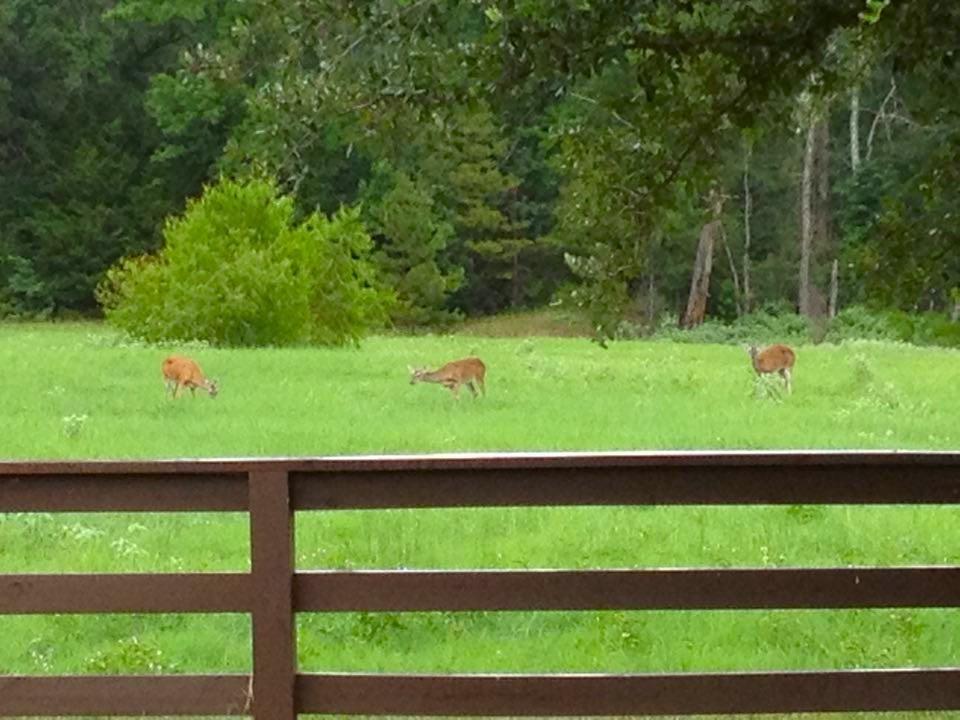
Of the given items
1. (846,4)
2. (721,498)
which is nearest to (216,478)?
(721,498)

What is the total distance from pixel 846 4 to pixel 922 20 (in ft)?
0.81

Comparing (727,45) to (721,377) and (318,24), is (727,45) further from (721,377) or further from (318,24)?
(721,377)

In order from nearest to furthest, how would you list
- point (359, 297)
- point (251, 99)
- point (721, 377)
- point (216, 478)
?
point (216, 478)
point (251, 99)
point (721, 377)
point (359, 297)

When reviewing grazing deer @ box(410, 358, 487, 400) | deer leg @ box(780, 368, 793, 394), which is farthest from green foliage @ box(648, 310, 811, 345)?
grazing deer @ box(410, 358, 487, 400)

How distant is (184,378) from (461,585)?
1042cm

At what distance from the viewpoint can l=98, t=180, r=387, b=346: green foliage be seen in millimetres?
21359

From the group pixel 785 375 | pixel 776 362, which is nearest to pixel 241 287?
pixel 776 362

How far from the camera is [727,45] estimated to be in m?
4.52

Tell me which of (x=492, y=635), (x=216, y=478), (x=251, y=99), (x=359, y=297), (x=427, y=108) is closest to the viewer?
(x=216, y=478)

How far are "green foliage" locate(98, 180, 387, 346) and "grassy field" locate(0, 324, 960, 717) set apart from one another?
548cm

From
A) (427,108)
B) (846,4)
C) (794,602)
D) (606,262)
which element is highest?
(846,4)

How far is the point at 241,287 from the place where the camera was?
69.9 feet

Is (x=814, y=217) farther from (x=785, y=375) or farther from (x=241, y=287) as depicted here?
(x=785, y=375)

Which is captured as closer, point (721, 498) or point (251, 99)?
point (721, 498)
